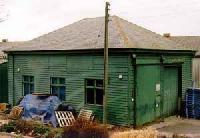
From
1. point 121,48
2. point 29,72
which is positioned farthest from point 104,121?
point 29,72

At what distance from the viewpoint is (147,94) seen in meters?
20.0

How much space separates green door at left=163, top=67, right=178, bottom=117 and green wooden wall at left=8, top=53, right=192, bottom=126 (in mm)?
583

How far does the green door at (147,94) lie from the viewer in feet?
63.2

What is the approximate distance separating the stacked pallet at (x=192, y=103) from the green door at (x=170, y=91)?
2.85 feet

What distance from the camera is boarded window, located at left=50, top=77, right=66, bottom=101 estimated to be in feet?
72.0

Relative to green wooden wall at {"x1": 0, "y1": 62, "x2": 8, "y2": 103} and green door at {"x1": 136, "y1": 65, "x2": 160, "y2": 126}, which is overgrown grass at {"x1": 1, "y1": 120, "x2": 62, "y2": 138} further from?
green wooden wall at {"x1": 0, "y1": 62, "x2": 8, "y2": 103}

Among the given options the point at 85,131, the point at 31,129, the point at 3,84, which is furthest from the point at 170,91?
the point at 3,84

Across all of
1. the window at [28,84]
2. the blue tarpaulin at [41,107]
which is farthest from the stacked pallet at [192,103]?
the window at [28,84]

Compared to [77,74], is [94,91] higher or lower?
lower

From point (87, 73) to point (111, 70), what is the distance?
5.29ft

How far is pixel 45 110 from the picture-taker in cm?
2011

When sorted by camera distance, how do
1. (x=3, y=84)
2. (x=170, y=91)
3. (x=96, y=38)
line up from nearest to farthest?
(x=96, y=38)
(x=170, y=91)
(x=3, y=84)

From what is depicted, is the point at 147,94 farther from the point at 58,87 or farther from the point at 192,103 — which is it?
the point at 58,87

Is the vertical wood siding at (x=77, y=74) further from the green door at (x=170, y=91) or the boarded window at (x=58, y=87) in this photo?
the green door at (x=170, y=91)
